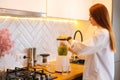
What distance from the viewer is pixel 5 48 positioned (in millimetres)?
1715

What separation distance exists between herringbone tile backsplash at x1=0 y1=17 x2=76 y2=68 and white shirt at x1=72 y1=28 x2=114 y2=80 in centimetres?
58

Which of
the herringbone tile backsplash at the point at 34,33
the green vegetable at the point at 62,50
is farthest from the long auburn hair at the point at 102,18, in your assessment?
the herringbone tile backsplash at the point at 34,33

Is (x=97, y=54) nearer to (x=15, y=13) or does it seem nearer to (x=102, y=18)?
(x=102, y=18)

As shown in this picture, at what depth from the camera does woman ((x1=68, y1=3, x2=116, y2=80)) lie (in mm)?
1687

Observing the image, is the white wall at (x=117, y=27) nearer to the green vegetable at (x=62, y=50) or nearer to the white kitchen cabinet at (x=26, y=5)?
the green vegetable at (x=62, y=50)

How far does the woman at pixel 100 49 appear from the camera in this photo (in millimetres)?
1687

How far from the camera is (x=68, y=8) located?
6.77ft

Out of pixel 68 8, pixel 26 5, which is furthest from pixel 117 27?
pixel 26 5

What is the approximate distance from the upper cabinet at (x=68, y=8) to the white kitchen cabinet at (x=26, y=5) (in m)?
0.10

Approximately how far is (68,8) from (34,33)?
480 millimetres

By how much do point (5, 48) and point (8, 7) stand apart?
0.47 meters

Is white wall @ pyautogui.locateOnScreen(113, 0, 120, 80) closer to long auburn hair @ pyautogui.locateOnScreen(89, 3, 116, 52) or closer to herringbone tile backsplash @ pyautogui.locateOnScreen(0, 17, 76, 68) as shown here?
herringbone tile backsplash @ pyautogui.locateOnScreen(0, 17, 76, 68)

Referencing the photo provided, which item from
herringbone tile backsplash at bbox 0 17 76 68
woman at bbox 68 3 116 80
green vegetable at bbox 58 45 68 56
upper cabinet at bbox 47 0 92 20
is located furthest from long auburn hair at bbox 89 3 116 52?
herringbone tile backsplash at bbox 0 17 76 68

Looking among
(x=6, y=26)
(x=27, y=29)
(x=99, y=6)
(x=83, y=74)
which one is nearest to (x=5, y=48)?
(x=6, y=26)
